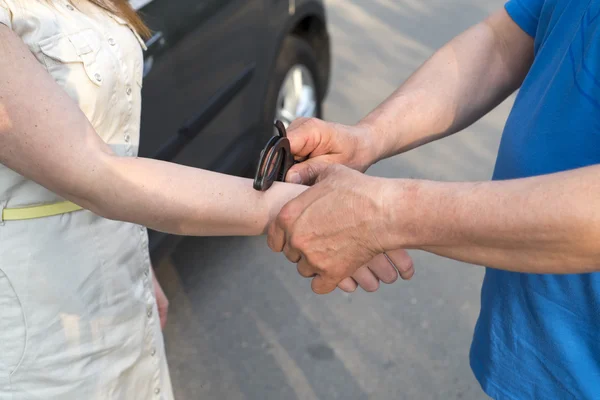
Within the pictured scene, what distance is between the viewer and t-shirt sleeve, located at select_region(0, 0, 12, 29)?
3.86ft

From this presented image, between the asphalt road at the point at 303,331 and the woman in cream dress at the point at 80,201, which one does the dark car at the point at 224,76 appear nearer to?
the asphalt road at the point at 303,331

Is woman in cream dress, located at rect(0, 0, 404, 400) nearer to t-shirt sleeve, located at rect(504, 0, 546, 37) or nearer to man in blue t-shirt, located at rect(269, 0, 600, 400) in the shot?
man in blue t-shirt, located at rect(269, 0, 600, 400)

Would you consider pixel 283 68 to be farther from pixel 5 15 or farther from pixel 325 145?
pixel 5 15

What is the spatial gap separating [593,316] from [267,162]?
0.68m

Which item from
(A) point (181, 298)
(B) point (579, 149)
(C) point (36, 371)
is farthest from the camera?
(A) point (181, 298)

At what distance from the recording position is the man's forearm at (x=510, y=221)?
3.57ft

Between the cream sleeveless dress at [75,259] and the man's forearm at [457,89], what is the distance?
0.62 meters

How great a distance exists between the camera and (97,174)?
49.4 inches

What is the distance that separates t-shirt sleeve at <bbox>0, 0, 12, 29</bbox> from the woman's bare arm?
2 cm

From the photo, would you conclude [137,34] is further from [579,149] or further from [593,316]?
[593,316]

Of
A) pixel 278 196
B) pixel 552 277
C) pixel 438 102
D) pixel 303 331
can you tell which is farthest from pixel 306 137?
pixel 303 331

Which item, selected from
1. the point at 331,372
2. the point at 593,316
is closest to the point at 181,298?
the point at 331,372

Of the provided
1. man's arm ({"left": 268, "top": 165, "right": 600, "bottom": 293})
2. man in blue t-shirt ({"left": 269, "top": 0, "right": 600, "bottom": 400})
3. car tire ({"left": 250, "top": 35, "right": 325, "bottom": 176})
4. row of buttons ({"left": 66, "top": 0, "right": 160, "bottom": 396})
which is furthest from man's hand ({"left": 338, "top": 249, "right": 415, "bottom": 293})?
car tire ({"left": 250, "top": 35, "right": 325, "bottom": 176})

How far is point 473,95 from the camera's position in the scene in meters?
1.70
